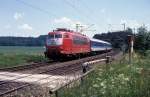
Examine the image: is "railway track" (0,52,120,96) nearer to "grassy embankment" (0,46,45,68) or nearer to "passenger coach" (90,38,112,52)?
"grassy embankment" (0,46,45,68)

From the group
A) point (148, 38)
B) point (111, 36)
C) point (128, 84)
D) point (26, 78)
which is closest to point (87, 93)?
point (128, 84)

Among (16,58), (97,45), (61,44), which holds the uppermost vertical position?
(61,44)

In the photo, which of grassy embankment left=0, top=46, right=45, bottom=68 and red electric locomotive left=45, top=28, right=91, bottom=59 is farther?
red electric locomotive left=45, top=28, right=91, bottom=59

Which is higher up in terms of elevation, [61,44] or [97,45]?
[61,44]

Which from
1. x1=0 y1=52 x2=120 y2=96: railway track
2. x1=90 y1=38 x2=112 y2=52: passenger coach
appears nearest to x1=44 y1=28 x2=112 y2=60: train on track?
x1=0 y1=52 x2=120 y2=96: railway track

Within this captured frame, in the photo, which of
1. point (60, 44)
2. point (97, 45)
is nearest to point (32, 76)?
point (60, 44)

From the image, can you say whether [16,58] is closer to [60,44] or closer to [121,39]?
[60,44]

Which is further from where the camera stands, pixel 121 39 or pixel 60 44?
pixel 121 39

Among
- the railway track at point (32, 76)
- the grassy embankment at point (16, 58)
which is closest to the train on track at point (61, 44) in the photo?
the grassy embankment at point (16, 58)

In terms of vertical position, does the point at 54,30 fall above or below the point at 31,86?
above

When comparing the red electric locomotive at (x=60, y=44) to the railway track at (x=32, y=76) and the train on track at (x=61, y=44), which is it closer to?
the train on track at (x=61, y=44)

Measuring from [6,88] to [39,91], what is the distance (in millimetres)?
1849

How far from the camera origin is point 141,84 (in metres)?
11.7

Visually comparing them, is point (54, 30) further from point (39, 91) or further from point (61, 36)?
point (39, 91)
